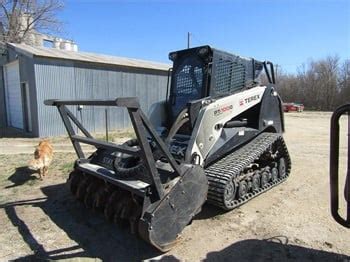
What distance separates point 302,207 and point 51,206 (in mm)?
3769

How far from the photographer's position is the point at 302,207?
198 inches

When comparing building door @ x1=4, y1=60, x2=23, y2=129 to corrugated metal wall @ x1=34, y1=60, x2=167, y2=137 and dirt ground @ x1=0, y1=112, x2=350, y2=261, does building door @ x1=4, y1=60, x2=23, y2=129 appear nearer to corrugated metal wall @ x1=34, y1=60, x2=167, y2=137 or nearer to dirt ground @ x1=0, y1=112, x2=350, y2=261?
corrugated metal wall @ x1=34, y1=60, x2=167, y2=137

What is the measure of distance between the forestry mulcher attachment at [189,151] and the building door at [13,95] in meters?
11.3

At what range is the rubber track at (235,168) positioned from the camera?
435 cm

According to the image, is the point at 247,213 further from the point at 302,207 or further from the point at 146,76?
the point at 146,76

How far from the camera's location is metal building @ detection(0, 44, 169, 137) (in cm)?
1323

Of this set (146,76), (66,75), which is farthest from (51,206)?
(146,76)

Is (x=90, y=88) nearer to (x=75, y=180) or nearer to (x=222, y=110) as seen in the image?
(x=75, y=180)

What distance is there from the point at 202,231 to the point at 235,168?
96 cm

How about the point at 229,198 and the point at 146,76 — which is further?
the point at 146,76

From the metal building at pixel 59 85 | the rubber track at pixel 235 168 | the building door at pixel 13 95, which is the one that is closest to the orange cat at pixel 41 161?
the rubber track at pixel 235 168

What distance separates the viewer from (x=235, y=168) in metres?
4.61

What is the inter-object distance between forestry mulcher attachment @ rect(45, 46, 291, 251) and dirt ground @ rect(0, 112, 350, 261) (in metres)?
0.23

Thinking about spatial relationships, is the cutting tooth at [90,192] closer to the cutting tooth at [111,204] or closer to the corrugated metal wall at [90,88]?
the cutting tooth at [111,204]
